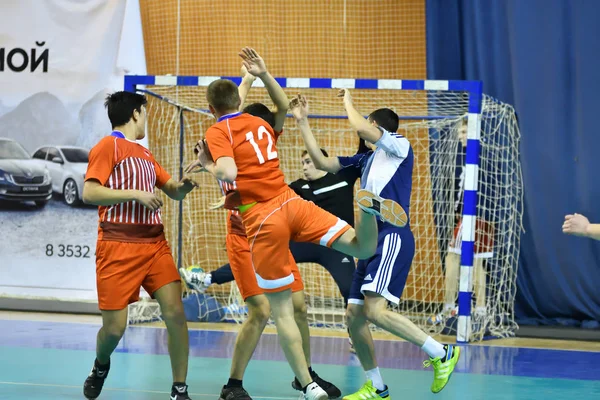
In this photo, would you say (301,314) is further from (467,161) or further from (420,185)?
(420,185)

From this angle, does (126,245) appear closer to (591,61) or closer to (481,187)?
(481,187)

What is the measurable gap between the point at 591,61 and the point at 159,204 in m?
7.20

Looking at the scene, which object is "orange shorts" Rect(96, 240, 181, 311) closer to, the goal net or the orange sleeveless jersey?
the orange sleeveless jersey

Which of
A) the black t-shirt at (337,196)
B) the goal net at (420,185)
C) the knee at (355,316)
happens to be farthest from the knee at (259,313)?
the goal net at (420,185)

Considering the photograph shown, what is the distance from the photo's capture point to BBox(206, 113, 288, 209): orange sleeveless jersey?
4901 mm

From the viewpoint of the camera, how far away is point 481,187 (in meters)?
10.6

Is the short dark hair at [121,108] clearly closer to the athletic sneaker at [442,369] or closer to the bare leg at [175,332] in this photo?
the bare leg at [175,332]

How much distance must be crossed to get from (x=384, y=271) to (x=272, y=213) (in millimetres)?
959

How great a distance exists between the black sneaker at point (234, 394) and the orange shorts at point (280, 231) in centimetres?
81

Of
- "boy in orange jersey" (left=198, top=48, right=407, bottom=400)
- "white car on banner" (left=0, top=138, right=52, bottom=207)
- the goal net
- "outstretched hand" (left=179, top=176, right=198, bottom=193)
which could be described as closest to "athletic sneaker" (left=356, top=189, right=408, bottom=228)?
"boy in orange jersey" (left=198, top=48, right=407, bottom=400)

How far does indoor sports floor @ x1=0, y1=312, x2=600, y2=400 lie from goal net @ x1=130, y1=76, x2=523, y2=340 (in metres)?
1.25

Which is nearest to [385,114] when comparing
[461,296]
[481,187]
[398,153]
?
[398,153]

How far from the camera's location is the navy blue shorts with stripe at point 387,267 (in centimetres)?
539

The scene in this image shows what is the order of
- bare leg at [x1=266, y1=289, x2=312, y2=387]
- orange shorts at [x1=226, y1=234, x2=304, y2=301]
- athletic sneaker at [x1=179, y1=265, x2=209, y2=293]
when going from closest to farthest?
bare leg at [x1=266, y1=289, x2=312, y2=387]
orange shorts at [x1=226, y1=234, x2=304, y2=301]
athletic sneaker at [x1=179, y1=265, x2=209, y2=293]
